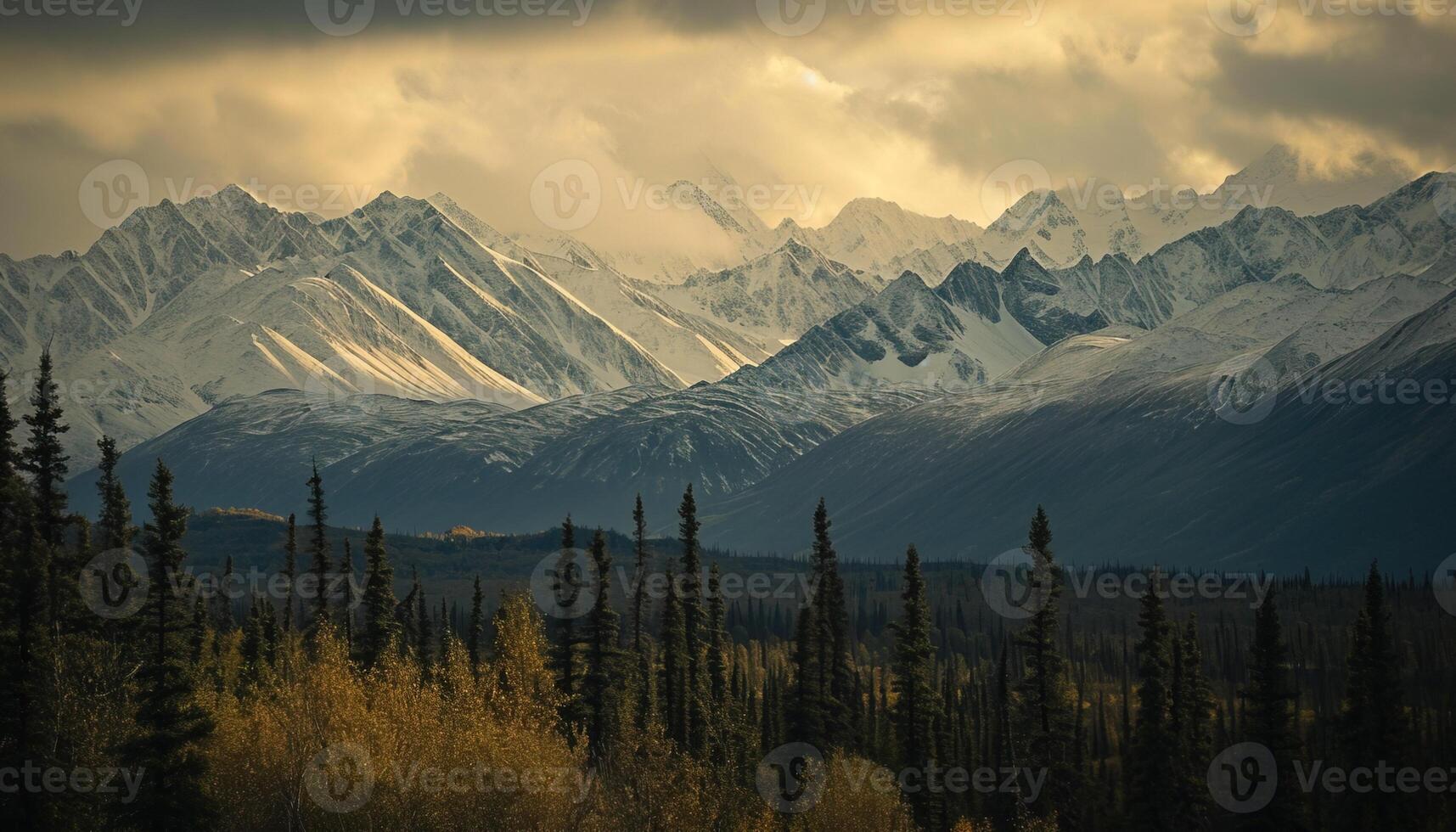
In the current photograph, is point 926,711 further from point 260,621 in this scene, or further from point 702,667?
point 260,621

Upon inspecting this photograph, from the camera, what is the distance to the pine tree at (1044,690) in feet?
289

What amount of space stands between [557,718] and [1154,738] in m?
39.2

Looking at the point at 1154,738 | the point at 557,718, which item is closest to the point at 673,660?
the point at 557,718

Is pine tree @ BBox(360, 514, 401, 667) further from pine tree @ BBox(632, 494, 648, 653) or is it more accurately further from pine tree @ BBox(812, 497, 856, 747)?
pine tree @ BBox(812, 497, 856, 747)

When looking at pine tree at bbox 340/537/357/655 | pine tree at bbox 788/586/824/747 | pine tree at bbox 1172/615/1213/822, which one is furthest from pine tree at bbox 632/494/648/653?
pine tree at bbox 1172/615/1213/822

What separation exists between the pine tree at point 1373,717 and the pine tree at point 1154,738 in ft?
35.5

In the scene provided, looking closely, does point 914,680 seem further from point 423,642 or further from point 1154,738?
point 423,642

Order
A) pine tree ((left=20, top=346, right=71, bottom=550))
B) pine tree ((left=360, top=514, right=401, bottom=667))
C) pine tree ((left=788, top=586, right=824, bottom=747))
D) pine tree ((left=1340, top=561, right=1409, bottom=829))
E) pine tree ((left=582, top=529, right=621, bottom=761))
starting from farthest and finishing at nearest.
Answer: pine tree ((left=788, top=586, right=824, bottom=747))
pine tree ((left=360, top=514, right=401, bottom=667))
pine tree ((left=582, top=529, right=621, bottom=761))
pine tree ((left=1340, top=561, right=1409, bottom=829))
pine tree ((left=20, top=346, right=71, bottom=550))

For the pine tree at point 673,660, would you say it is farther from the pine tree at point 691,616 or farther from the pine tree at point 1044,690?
the pine tree at point 1044,690

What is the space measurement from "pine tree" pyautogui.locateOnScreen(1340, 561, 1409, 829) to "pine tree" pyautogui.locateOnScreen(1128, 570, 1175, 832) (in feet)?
35.5

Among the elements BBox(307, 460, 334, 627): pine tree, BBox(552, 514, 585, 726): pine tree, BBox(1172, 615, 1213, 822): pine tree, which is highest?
BBox(307, 460, 334, 627): pine tree

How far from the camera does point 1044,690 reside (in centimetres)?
8888

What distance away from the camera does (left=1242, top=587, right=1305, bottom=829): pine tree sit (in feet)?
286

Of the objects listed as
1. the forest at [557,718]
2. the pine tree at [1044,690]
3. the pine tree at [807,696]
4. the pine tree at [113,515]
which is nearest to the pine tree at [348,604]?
the forest at [557,718]
